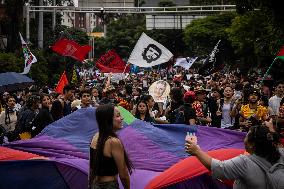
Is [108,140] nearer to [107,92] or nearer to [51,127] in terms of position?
[51,127]

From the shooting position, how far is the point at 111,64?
23797mm

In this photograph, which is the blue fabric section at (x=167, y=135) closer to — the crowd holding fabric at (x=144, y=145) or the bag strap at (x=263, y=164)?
the crowd holding fabric at (x=144, y=145)

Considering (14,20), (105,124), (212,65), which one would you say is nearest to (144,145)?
(105,124)

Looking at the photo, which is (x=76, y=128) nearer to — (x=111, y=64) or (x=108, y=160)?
(x=108, y=160)

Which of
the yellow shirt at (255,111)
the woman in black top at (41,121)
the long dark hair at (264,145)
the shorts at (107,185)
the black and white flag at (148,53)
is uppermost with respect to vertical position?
the black and white flag at (148,53)

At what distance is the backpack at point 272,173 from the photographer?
5.48m

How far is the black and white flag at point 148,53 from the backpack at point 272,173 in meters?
15.8

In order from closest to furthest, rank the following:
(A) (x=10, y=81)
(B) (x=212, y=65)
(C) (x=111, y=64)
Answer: (A) (x=10, y=81) < (B) (x=212, y=65) < (C) (x=111, y=64)

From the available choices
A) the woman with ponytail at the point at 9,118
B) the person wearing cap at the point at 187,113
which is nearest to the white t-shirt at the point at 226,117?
the person wearing cap at the point at 187,113

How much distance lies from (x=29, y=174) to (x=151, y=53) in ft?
44.1

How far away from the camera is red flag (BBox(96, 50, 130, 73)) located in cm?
2362

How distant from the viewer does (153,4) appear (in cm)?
10044

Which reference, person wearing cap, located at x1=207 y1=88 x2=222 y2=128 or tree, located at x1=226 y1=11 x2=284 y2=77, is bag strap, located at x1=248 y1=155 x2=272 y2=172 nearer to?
person wearing cap, located at x1=207 y1=88 x2=222 y2=128

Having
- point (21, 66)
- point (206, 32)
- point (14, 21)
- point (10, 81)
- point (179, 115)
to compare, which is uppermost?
point (206, 32)
